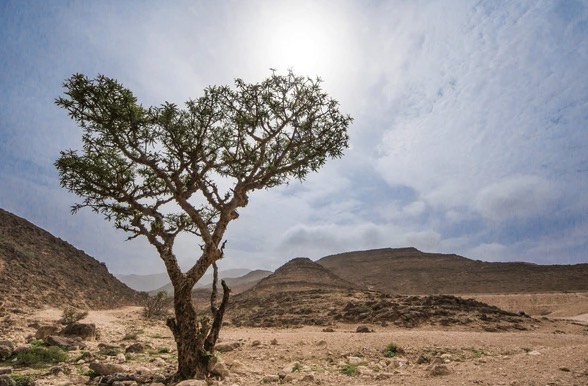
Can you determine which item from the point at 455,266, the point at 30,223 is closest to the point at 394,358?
the point at 30,223

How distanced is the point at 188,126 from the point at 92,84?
2970 millimetres

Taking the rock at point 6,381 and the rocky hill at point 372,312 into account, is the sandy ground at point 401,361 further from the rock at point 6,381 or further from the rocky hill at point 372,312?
the rocky hill at point 372,312

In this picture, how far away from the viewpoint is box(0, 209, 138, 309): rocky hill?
33.1 meters

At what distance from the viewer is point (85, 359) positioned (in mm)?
12164

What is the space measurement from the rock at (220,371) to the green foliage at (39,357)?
5548 mm

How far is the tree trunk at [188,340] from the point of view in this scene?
31.5 ft

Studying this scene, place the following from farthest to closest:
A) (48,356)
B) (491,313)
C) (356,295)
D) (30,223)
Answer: (30,223) < (356,295) < (491,313) < (48,356)

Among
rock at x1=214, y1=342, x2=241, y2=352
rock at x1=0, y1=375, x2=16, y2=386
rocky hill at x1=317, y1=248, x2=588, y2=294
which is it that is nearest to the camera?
rock at x1=0, y1=375, x2=16, y2=386

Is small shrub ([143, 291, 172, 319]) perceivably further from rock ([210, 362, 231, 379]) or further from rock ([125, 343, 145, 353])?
rock ([210, 362, 231, 379])

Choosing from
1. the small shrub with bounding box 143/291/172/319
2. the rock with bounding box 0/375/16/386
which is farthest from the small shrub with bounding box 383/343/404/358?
the small shrub with bounding box 143/291/172/319

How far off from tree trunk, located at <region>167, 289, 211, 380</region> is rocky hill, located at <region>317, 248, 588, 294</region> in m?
67.2

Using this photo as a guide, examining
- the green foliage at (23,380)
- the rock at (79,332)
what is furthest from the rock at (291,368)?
the rock at (79,332)

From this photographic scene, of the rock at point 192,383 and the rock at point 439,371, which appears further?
the rock at point 439,371

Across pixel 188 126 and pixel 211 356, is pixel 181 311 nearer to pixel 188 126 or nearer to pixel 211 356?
pixel 211 356
